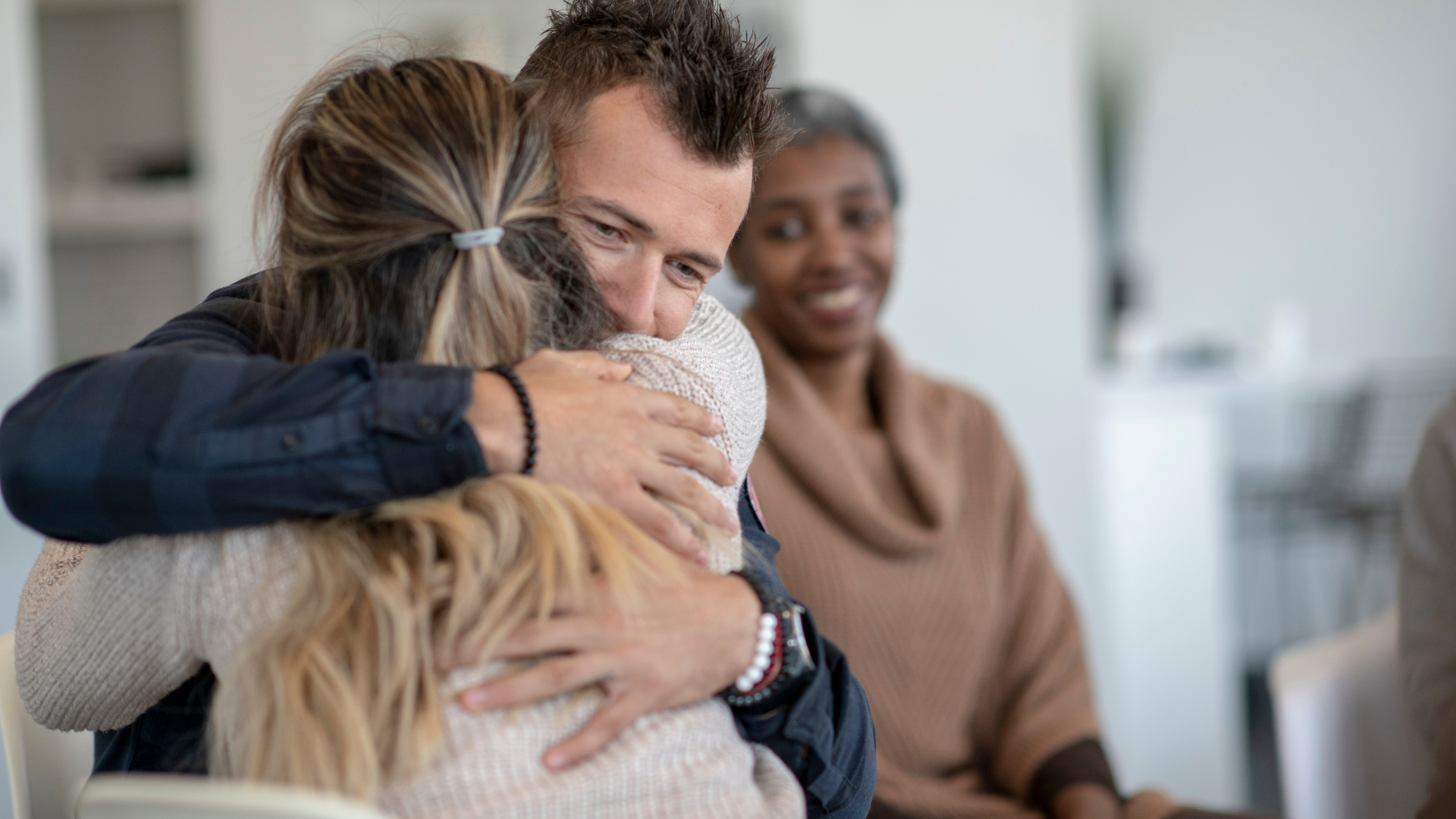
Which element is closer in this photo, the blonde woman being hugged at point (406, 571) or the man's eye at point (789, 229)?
the blonde woman being hugged at point (406, 571)

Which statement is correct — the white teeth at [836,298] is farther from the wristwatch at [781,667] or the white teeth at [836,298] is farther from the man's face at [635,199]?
the wristwatch at [781,667]

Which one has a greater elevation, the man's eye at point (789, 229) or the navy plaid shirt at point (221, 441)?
the man's eye at point (789, 229)

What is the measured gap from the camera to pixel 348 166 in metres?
0.76

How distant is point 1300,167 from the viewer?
4402mm

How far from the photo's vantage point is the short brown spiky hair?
959 mm

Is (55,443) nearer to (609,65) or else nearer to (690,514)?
(690,514)

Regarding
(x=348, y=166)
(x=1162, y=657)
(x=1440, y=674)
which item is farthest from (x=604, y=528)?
(x=1162, y=657)

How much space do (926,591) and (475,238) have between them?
42.1 inches

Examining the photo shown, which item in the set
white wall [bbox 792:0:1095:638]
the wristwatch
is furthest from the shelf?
the wristwatch

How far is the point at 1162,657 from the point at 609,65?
2.29m

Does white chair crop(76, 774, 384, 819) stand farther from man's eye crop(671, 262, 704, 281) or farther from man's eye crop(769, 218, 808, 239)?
man's eye crop(769, 218, 808, 239)

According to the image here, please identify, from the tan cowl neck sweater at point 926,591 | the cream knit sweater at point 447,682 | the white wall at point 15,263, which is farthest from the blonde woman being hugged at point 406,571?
the white wall at point 15,263

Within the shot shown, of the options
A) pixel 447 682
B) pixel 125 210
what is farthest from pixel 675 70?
pixel 125 210

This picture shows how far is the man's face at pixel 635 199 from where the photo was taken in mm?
958
